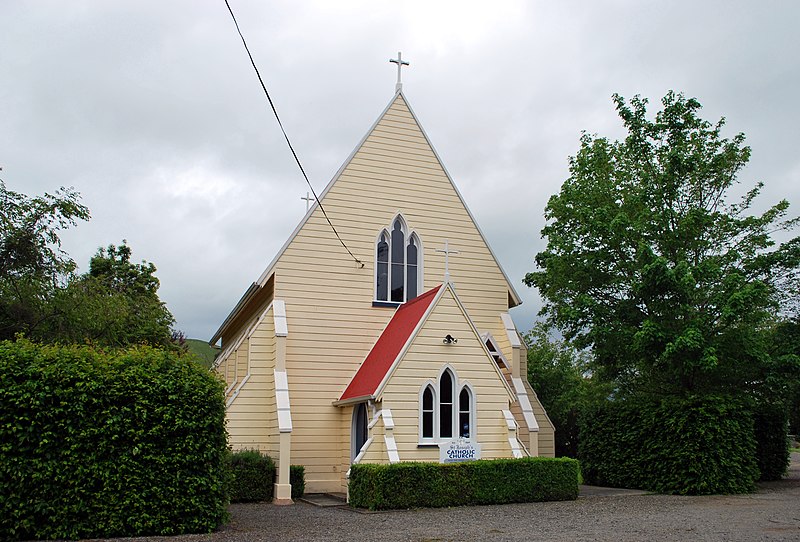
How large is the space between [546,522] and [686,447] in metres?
7.90

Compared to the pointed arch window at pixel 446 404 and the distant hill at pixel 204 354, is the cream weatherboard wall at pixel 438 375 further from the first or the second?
the distant hill at pixel 204 354

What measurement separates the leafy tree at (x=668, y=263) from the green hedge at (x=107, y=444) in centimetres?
1275

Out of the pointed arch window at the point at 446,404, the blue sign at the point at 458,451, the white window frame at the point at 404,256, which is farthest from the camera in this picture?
the white window frame at the point at 404,256

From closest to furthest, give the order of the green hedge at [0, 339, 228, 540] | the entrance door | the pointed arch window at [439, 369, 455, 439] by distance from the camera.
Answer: the green hedge at [0, 339, 228, 540]
the pointed arch window at [439, 369, 455, 439]
the entrance door

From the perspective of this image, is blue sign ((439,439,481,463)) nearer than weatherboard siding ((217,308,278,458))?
Result: Yes

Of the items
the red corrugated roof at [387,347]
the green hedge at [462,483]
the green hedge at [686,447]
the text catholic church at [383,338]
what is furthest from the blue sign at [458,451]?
the green hedge at [686,447]

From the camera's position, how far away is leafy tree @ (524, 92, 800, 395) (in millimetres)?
21172

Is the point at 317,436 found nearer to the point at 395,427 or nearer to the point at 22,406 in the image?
the point at 395,427

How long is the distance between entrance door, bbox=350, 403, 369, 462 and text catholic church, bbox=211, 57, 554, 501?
37 mm

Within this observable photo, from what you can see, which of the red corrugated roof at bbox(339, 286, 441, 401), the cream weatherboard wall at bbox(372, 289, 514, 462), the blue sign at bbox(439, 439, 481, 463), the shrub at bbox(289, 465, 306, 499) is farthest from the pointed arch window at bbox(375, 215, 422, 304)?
the blue sign at bbox(439, 439, 481, 463)

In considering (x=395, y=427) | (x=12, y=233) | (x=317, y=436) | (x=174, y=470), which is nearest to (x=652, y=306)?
(x=395, y=427)

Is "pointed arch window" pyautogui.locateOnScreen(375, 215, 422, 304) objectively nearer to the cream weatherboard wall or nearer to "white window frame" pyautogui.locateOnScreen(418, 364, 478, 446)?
the cream weatherboard wall

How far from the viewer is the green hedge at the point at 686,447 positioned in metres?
20.8

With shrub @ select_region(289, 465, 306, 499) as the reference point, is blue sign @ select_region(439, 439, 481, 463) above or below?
above
